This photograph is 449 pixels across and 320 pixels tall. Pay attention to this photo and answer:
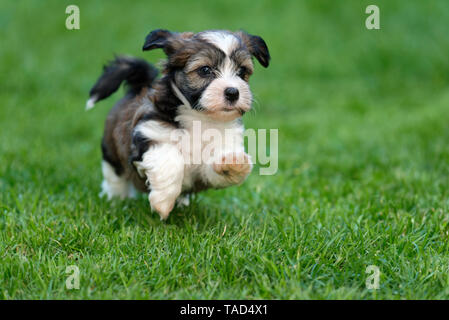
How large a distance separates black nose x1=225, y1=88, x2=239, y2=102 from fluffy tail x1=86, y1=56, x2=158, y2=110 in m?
1.21

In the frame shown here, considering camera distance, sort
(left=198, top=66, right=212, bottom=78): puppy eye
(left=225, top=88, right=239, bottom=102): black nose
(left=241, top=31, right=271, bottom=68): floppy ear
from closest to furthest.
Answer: (left=225, top=88, right=239, bottom=102): black nose, (left=198, top=66, right=212, bottom=78): puppy eye, (left=241, top=31, right=271, bottom=68): floppy ear

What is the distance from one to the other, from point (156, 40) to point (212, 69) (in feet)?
1.54

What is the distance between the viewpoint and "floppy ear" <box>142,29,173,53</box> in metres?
3.57

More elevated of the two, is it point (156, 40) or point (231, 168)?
point (156, 40)

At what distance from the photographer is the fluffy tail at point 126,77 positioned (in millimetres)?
4395

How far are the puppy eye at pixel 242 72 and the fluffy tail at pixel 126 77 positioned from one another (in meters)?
1.06

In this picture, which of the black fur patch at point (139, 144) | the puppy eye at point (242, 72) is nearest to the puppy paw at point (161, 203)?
the black fur patch at point (139, 144)

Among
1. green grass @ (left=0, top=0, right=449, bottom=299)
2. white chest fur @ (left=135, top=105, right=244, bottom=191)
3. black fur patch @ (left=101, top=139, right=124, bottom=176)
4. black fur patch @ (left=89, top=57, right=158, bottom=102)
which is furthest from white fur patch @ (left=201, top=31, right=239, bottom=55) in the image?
black fur patch @ (left=101, top=139, right=124, bottom=176)

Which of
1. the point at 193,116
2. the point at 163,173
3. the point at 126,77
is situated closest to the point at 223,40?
the point at 193,116

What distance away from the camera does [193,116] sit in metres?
3.61

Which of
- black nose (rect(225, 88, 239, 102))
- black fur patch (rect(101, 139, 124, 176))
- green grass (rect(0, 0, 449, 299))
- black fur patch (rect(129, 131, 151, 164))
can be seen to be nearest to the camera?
green grass (rect(0, 0, 449, 299))

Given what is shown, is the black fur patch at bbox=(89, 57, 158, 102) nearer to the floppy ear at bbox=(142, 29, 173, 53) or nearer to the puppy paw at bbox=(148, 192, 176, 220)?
the floppy ear at bbox=(142, 29, 173, 53)

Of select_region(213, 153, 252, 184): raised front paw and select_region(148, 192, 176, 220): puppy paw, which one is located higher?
select_region(213, 153, 252, 184): raised front paw

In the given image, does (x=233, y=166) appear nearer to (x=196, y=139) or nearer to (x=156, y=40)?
(x=196, y=139)
